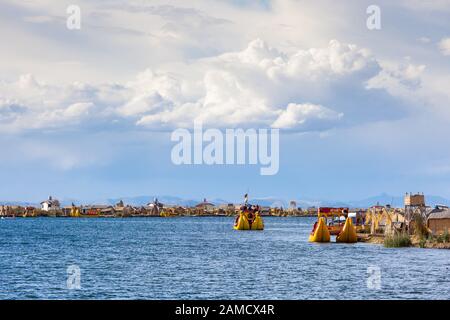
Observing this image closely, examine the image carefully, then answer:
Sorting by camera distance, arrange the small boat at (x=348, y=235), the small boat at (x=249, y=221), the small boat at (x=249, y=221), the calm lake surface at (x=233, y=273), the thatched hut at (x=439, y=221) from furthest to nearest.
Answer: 1. the small boat at (x=249, y=221)
2. the small boat at (x=249, y=221)
3. the small boat at (x=348, y=235)
4. the thatched hut at (x=439, y=221)
5. the calm lake surface at (x=233, y=273)

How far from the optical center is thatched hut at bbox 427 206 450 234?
99625mm

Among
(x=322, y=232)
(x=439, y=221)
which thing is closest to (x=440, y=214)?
(x=439, y=221)

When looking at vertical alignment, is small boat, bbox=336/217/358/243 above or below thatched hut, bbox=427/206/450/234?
below

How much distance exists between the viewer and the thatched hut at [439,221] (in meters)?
99.6

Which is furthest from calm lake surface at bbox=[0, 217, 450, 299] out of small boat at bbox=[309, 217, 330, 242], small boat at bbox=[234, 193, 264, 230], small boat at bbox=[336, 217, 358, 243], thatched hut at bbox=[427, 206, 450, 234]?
small boat at bbox=[234, 193, 264, 230]

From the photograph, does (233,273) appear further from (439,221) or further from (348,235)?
(348,235)

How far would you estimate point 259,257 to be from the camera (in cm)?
9181

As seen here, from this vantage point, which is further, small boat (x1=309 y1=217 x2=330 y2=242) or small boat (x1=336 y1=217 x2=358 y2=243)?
small boat (x1=309 y1=217 x2=330 y2=242)

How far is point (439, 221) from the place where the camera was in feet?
332

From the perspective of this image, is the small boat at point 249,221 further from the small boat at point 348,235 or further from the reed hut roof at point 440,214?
the reed hut roof at point 440,214

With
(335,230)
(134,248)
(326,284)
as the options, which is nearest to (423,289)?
(326,284)

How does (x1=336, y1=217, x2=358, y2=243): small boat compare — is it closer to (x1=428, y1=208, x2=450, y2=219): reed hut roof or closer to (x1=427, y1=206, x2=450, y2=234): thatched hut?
Result: (x1=427, y1=206, x2=450, y2=234): thatched hut

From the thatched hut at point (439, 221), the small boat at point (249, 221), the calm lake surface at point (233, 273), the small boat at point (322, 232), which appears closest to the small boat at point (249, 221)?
the small boat at point (249, 221)
